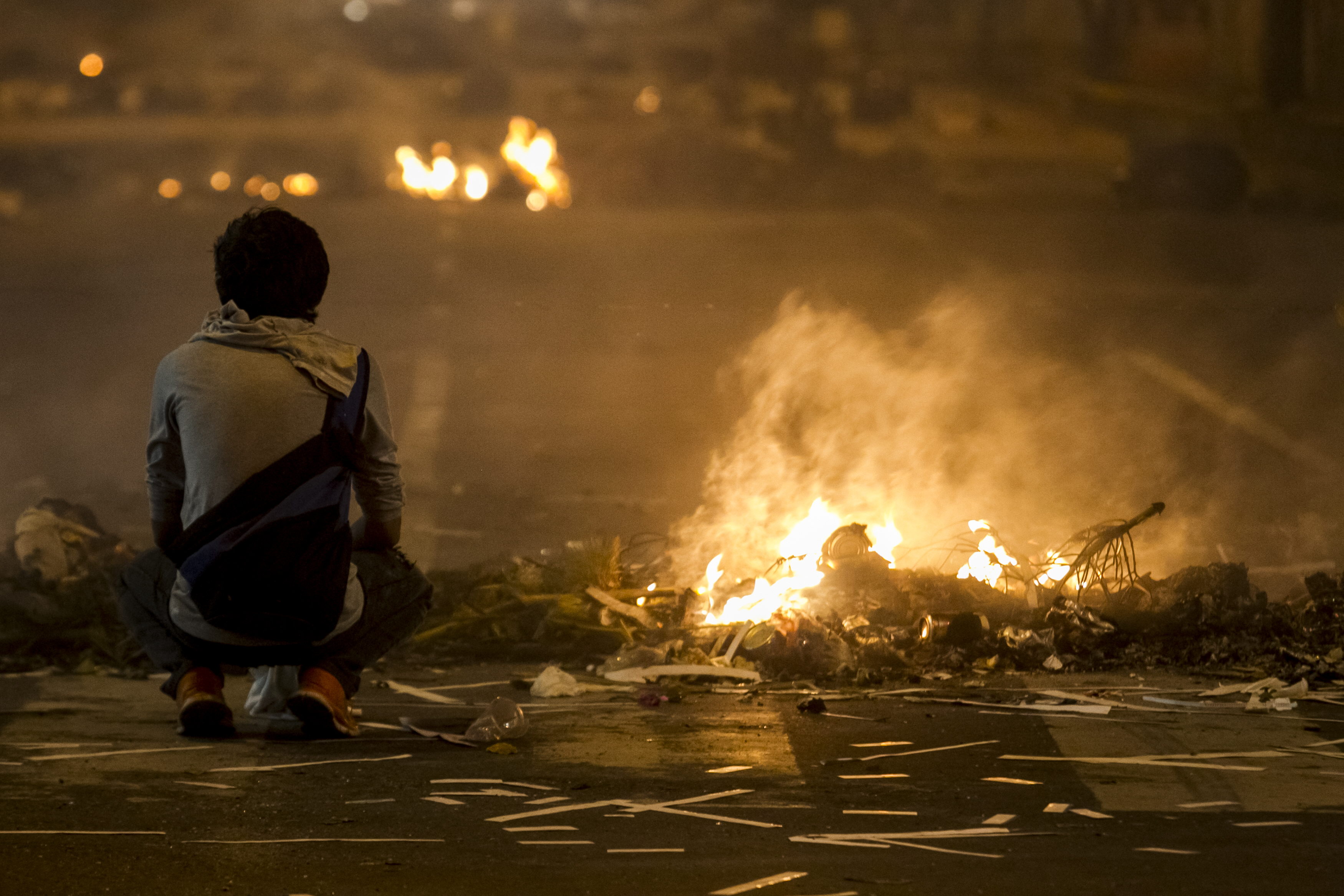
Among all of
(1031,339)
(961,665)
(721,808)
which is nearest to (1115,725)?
(961,665)

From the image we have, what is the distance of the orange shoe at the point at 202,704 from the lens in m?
5.46

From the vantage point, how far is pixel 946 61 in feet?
83.8

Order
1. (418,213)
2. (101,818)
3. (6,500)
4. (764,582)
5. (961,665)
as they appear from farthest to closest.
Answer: (418,213) < (6,500) < (764,582) < (961,665) < (101,818)

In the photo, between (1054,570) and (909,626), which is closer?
(909,626)

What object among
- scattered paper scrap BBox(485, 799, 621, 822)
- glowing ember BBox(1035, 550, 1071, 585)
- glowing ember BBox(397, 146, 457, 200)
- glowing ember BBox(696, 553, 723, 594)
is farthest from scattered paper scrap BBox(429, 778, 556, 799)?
glowing ember BBox(397, 146, 457, 200)

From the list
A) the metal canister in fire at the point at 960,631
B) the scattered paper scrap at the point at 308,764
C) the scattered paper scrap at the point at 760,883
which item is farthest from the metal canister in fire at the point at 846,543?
the scattered paper scrap at the point at 760,883

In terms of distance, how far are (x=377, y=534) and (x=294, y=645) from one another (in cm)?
48

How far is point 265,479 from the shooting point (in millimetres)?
5109

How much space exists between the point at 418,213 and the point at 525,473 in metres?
13.3

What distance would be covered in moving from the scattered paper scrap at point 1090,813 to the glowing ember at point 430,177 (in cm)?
2160

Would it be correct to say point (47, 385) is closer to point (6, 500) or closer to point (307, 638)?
point (6, 500)

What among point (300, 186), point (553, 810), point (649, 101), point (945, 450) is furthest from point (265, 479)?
point (649, 101)

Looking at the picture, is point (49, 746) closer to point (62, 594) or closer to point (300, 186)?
point (62, 594)

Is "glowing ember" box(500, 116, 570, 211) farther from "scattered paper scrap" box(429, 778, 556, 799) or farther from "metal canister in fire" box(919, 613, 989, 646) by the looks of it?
"scattered paper scrap" box(429, 778, 556, 799)
